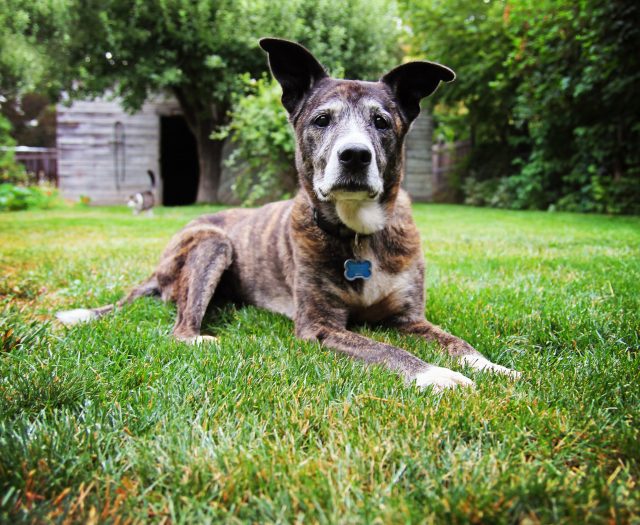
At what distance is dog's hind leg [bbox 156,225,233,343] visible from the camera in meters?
2.82

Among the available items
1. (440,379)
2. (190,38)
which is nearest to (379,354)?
(440,379)

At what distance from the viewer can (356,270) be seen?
8.79 feet

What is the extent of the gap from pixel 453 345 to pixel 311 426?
1063 mm

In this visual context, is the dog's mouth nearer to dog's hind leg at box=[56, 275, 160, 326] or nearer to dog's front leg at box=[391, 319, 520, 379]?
dog's front leg at box=[391, 319, 520, 379]

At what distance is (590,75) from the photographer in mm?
9633

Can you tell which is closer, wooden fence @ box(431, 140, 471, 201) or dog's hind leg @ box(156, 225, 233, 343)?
dog's hind leg @ box(156, 225, 233, 343)

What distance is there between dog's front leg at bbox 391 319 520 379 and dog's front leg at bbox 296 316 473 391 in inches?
8.0

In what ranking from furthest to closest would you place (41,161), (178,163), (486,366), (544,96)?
1. (41,161)
2. (178,163)
3. (544,96)
4. (486,366)

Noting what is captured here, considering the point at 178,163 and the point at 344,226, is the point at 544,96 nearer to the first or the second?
the point at 344,226

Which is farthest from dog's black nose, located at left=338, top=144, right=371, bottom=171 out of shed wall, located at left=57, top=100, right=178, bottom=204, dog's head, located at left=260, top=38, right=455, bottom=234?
shed wall, located at left=57, top=100, right=178, bottom=204

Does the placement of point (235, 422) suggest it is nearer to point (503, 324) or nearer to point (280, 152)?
point (503, 324)

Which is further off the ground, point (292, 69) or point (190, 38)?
point (190, 38)

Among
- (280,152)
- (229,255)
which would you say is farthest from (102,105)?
(229,255)

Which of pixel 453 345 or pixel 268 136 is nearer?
pixel 453 345
